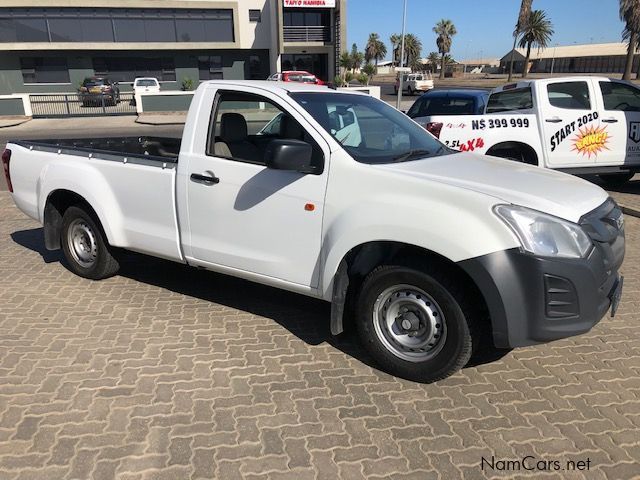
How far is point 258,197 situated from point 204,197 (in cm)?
51

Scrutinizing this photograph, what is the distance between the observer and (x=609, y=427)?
9.65 feet

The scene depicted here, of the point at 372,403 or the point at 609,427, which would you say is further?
the point at 372,403

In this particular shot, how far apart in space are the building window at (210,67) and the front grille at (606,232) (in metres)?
39.0

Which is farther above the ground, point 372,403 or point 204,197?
point 204,197

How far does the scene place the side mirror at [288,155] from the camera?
A: 328 cm

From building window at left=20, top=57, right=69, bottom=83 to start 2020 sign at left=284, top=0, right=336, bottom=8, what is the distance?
16739 mm

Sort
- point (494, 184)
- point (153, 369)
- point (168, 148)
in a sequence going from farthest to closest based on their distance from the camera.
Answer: point (168, 148)
point (153, 369)
point (494, 184)

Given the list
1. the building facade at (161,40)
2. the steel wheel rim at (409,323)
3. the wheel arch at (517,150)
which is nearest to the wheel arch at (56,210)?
the steel wheel rim at (409,323)

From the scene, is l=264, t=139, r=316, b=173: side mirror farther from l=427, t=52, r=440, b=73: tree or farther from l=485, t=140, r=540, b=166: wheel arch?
l=427, t=52, r=440, b=73: tree

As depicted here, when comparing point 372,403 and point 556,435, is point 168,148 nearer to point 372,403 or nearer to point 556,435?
point 372,403

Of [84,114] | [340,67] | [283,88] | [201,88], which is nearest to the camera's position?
[283,88]

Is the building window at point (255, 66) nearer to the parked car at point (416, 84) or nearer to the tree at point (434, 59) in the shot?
the parked car at point (416, 84)

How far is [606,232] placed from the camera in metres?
3.12

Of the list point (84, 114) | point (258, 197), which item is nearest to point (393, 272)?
point (258, 197)
